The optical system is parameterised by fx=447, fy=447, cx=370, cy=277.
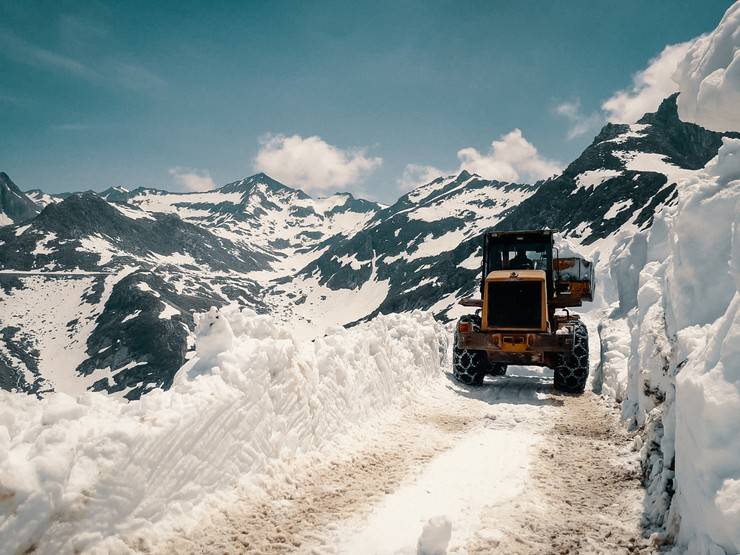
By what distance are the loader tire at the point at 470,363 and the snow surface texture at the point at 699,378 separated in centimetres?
445

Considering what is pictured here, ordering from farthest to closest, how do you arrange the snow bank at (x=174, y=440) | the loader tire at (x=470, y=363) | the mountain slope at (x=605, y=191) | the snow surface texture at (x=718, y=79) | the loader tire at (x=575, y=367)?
the mountain slope at (x=605, y=191), the loader tire at (x=470, y=363), the loader tire at (x=575, y=367), the snow surface texture at (x=718, y=79), the snow bank at (x=174, y=440)

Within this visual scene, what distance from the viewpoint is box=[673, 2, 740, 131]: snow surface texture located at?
175 inches

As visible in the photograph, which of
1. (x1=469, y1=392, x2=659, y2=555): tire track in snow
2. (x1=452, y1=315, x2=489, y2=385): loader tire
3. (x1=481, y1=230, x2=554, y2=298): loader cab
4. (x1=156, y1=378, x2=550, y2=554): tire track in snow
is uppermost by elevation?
(x1=481, y1=230, x2=554, y2=298): loader cab

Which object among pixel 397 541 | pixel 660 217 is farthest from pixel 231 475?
pixel 660 217

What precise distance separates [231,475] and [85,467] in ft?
5.14

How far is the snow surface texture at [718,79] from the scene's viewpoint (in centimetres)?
445

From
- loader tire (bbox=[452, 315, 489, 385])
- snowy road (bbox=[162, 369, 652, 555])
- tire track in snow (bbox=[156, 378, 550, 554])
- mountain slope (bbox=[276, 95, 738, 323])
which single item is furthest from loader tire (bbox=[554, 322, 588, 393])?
mountain slope (bbox=[276, 95, 738, 323])

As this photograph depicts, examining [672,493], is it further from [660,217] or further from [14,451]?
[660,217]

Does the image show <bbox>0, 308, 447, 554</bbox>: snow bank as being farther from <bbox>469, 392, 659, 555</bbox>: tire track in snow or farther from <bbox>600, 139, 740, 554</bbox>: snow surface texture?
<bbox>600, 139, 740, 554</bbox>: snow surface texture

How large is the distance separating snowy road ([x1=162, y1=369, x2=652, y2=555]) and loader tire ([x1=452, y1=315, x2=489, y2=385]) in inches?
145

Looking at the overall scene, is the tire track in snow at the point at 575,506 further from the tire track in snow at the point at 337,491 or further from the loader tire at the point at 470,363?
the loader tire at the point at 470,363

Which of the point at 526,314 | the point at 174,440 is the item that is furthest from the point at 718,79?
the point at 526,314

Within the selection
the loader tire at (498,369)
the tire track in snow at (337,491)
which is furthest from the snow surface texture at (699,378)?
the loader tire at (498,369)

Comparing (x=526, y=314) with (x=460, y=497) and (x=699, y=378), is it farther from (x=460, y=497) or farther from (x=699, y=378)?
(x=699, y=378)
